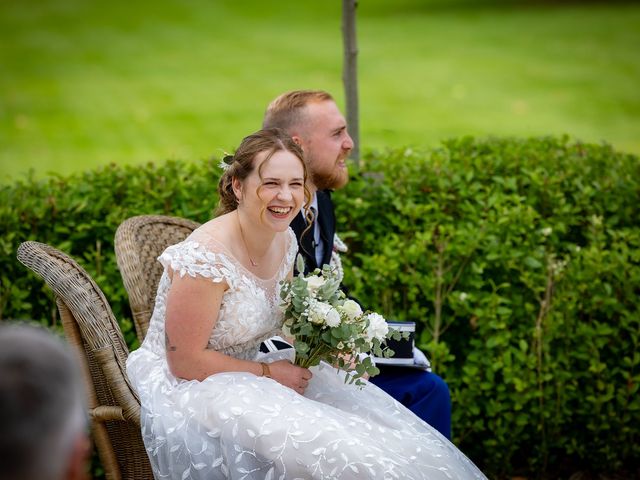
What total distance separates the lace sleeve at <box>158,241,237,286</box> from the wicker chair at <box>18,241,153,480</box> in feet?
0.97

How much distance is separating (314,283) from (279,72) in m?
14.0

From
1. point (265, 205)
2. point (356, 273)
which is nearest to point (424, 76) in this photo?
point (356, 273)

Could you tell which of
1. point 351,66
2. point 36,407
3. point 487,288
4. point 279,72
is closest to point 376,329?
point 487,288

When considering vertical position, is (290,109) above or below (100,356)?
above

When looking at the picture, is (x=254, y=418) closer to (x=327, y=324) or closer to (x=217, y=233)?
(x=327, y=324)

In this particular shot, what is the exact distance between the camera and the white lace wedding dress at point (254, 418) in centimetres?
265

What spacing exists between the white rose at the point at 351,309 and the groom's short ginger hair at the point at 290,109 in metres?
1.06

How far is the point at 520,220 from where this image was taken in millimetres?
4379

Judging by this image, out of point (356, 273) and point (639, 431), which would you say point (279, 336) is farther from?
point (639, 431)

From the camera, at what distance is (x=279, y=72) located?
16594 mm

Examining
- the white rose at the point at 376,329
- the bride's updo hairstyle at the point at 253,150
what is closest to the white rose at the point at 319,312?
the white rose at the point at 376,329

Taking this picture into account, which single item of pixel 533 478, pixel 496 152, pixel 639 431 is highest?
pixel 496 152

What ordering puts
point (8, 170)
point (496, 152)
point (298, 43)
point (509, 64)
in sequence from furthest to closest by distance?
point (298, 43), point (509, 64), point (8, 170), point (496, 152)

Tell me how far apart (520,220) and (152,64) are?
14.3m
